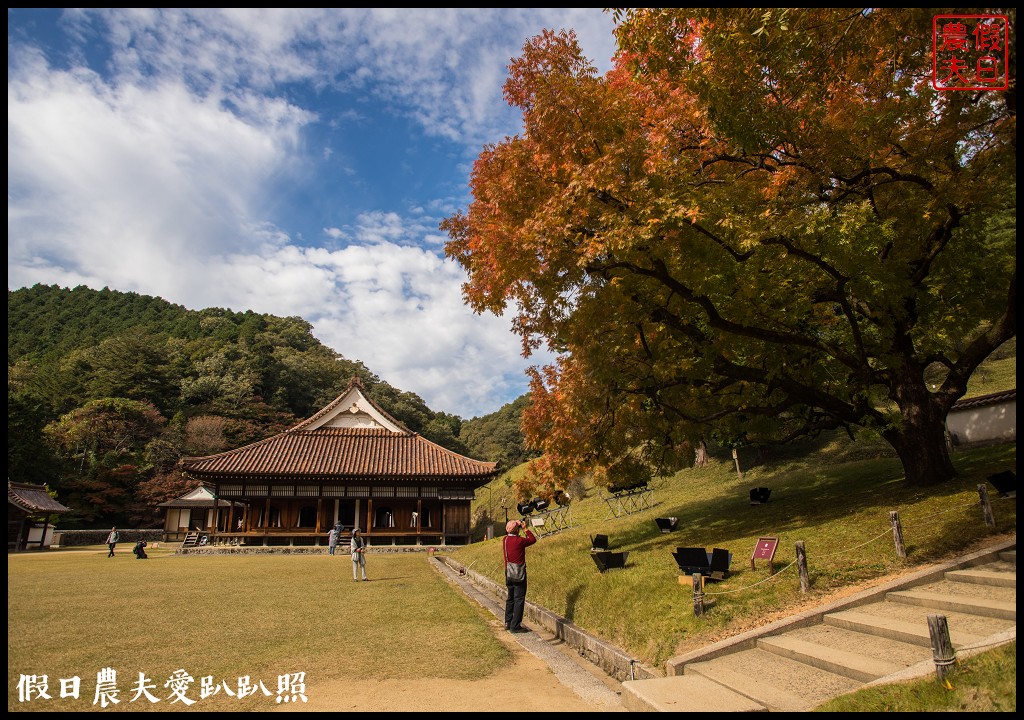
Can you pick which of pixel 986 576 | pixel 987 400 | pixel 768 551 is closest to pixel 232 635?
pixel 768 551

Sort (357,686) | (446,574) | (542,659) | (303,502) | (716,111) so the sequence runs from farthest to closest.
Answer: (303,502) < (446,574) < (716,111) < (542,659) < (357,686)

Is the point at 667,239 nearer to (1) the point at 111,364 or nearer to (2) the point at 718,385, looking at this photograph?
(2) the point at 718,385

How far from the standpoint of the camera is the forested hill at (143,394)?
137 feet

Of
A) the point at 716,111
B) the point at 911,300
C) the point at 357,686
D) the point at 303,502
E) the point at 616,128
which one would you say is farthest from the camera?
the point at 303,502

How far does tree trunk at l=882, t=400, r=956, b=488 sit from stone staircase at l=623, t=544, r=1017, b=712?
4532 millimetres

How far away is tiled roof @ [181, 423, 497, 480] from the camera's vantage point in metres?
30.9

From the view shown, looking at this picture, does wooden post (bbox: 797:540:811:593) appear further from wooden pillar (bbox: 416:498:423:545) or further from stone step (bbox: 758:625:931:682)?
wooden pillar (bbox: 416:498:423:545)

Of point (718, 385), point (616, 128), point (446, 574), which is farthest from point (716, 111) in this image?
point (446, 574)

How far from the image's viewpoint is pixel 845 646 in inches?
226

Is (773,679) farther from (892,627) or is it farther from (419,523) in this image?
(419,523)

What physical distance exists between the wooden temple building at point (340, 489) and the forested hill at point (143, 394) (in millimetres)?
13788

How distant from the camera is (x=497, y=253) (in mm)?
9047

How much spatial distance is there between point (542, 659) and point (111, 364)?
6634cm

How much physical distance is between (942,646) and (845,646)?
1.54 meters
